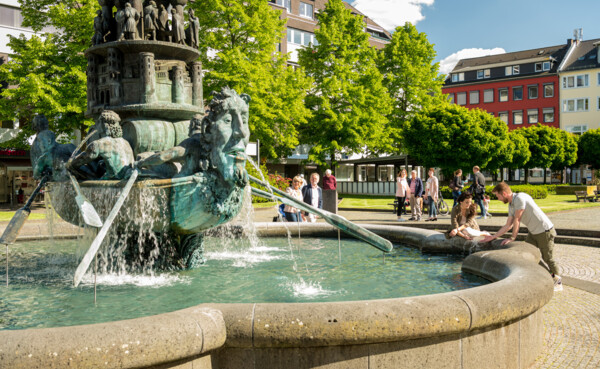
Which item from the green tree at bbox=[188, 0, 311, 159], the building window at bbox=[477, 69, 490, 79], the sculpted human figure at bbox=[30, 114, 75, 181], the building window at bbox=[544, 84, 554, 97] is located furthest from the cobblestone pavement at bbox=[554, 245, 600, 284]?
the building window at bbox=[477, 69, 490, 79]

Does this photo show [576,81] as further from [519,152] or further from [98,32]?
[98,32]

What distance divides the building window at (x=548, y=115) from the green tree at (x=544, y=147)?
18.6m

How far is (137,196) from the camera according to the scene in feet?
22.6

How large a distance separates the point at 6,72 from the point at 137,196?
2328 cm

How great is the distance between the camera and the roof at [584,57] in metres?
67.2

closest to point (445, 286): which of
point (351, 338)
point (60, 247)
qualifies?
point (351, 338)

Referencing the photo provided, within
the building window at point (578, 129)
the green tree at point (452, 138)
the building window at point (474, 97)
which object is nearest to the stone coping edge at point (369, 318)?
the green tree at point (452, 138)

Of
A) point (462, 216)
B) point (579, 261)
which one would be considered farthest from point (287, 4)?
point (462, 216)

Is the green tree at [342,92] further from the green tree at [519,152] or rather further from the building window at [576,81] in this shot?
the building window at [576,81]

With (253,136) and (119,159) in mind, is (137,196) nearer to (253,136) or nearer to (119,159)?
(119,159)

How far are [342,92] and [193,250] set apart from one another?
31.7 m

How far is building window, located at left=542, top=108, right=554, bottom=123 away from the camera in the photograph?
2771 inches

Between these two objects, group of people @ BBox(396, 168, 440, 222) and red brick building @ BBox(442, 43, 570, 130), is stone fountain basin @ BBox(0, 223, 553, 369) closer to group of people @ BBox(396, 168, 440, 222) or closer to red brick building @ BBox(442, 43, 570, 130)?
group of people @ BBox(396, 168, 440, 222)

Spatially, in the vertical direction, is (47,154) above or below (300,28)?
below
